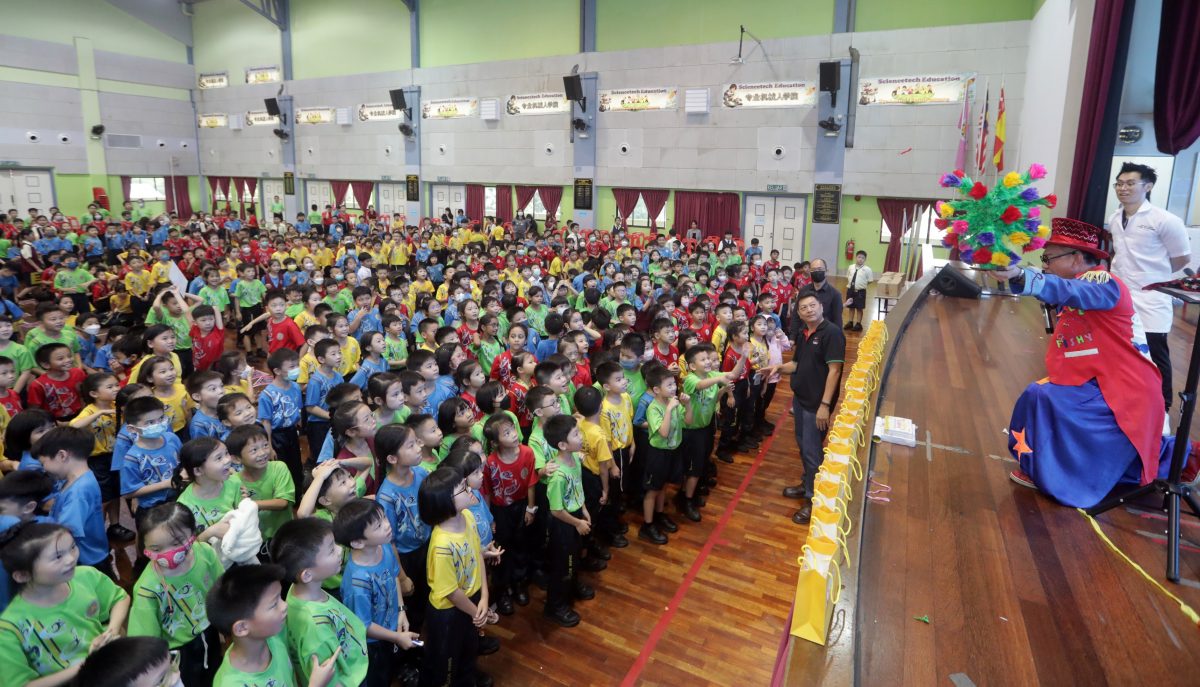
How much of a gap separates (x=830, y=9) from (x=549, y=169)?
323 inches

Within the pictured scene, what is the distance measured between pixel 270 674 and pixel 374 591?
22.2 inches

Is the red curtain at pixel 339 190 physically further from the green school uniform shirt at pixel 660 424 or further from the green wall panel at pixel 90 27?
the green school uniform shirt at pixel 660 424

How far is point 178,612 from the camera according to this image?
2.58 metres

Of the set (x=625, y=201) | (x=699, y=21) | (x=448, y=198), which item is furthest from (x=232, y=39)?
(x=699, y=21)

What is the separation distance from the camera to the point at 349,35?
2088cm

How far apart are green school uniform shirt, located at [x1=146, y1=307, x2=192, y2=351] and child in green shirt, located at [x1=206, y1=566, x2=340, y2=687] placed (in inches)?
212

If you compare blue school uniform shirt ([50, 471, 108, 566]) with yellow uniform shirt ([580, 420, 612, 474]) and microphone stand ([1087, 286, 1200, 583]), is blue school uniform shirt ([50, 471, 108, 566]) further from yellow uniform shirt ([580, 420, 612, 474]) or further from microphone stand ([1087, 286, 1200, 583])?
microphone stand ([1087, 286, 1200, 583])

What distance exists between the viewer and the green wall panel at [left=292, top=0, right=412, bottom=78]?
798 inches

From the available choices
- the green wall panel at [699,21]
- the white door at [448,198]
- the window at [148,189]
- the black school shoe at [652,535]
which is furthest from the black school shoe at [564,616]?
the window at [148,189]

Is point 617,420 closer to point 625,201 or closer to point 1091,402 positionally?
point 1091,402

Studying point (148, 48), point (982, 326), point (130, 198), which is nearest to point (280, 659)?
point (982, 326)

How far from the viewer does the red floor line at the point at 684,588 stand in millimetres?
3447

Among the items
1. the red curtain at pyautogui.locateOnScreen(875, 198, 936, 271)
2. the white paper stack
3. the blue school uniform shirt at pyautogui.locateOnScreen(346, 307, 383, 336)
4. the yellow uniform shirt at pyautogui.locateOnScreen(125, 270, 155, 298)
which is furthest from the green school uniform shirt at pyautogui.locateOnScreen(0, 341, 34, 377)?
the red curtain at pyautogui.locateOnScreen(875, 198, 936, 271)

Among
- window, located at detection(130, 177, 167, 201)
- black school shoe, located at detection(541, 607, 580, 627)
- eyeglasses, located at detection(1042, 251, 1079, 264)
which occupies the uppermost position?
window, located at detection(130, 177, 167, 201)
